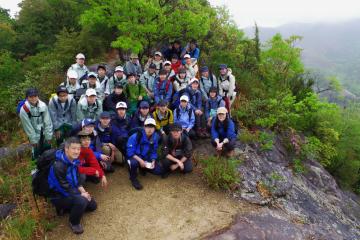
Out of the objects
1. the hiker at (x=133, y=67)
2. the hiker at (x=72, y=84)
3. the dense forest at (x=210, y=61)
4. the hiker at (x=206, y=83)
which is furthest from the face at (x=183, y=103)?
the hiker at (x=72, y=84)

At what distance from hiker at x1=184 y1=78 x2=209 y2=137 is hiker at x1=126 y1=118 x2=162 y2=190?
221 centimetres

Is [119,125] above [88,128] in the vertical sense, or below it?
below

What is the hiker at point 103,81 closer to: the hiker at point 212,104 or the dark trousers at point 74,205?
the hiker at point 212,104

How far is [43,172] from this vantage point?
5.83 metres

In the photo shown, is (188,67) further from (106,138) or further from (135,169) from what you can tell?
(135,169)

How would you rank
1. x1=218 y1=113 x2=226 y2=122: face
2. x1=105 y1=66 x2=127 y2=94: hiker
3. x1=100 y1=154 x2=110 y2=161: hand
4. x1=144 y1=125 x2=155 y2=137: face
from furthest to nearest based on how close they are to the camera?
1. x1=105 y1=66 x2=127 y2=94: hiker
2. x1=218 y1=113 x2=226 y2=122: face
3. x1=100 y1=154 x2=110 y2=161: hand
4. x1=144 y1=125 x2=155 y2=137: face

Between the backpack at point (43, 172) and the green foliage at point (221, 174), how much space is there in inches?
151

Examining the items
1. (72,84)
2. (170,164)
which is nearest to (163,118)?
(170,164)

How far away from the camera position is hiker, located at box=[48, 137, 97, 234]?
5.52 m

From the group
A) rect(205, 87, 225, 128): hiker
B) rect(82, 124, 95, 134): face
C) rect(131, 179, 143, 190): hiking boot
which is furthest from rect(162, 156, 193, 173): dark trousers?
rect(82, 124, 95, 134): face

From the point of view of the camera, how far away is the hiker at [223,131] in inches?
327

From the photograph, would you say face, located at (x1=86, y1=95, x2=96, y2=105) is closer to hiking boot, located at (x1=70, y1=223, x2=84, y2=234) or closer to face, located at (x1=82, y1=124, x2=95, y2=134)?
face, located at (x1=82, y1=124, x2=95, y2=134)

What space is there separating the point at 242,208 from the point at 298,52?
13991 millimetres

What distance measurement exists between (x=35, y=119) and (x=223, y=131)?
4.99m
